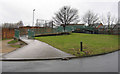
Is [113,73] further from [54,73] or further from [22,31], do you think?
[22,31]

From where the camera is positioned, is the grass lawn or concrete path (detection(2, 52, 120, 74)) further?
the grass lawn

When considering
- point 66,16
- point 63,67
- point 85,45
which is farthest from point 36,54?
point 66,16

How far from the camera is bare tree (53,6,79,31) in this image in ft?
179

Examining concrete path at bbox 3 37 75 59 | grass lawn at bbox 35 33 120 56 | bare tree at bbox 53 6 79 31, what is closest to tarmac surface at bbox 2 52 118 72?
concrete path at bbox 3 37 75 59

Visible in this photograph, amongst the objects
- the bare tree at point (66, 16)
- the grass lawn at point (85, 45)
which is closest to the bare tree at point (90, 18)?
the bare tree at point (66, 16)

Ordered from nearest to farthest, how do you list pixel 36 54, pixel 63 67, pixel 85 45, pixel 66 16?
pixel 63 67 → pixel 36 54 → pixel 85 45 → pixel 66 16

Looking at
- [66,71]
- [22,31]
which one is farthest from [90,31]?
[66,71]

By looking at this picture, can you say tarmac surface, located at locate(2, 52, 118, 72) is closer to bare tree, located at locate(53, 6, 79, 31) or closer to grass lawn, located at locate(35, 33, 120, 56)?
grass lawn, located at locate(35, 33, 120, 56)

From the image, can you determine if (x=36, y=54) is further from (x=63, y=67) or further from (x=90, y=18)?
(x=90, y=18)

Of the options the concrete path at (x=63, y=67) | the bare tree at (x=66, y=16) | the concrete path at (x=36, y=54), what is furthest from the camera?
the bare tree at (x=66, y=16)

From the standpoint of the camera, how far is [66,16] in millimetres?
55438

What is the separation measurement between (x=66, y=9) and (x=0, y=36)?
134 feet

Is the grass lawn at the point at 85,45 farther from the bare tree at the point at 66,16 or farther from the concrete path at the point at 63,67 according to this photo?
the bare tree at the point at 66,16

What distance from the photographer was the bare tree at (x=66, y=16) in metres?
54.6
